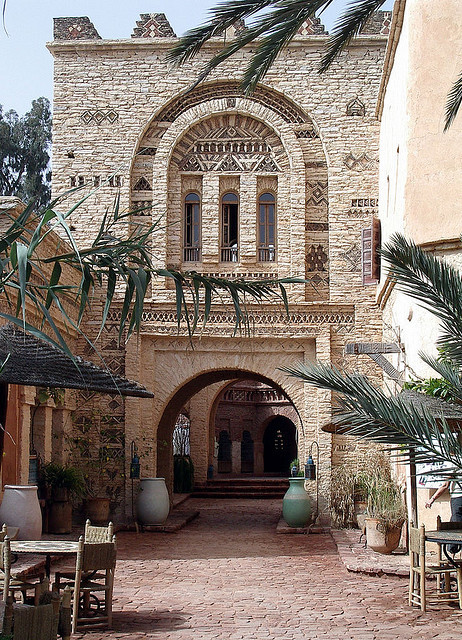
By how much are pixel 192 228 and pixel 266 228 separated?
5.01ft

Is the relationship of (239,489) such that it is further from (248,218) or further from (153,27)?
(153,27)

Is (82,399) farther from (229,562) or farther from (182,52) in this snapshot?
(182,52)

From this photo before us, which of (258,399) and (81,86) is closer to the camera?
(81,86)

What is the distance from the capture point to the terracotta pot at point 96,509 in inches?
669

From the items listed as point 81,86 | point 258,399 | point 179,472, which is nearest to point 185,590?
point 81,86

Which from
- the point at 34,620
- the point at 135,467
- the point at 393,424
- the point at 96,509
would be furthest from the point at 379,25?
the point at 34,620

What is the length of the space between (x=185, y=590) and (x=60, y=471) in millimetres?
6070

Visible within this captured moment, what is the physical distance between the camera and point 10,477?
1440 cm

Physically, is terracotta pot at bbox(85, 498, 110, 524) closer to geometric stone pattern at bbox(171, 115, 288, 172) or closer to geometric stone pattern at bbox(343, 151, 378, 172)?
geometric stone pattern at bbox(171, 115, 288, 172)

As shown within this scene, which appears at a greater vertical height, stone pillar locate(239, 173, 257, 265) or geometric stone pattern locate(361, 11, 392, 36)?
geometric stone pattern locate(361, 11, 392, 36)

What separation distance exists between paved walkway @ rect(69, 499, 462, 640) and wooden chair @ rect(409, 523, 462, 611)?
157mm

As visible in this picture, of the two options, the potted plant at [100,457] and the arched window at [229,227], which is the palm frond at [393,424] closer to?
the potted plant at [100,457]

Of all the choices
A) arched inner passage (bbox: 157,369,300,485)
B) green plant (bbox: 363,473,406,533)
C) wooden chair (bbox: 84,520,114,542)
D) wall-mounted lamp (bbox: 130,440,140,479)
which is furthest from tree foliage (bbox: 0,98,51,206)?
wooden chair (bbox: 84,520,114,542)

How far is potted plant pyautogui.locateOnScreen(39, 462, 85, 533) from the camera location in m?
15.8
